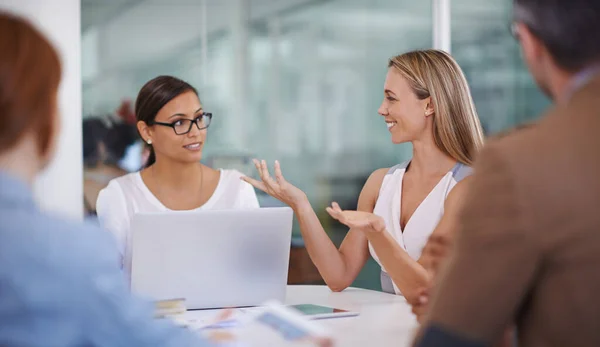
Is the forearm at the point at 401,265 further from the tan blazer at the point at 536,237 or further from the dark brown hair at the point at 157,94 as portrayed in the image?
the tan blazer at the point at 536,237

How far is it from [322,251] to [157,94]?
1111mm

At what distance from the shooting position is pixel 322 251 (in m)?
3.33

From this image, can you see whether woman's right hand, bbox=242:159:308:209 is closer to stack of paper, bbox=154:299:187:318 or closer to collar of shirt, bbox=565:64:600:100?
stack of paper, bbox=154:299:187:318

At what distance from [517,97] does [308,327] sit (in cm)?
496

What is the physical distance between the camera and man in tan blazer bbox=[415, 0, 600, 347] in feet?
3.94

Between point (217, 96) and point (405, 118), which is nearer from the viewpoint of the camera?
point (405, 118)

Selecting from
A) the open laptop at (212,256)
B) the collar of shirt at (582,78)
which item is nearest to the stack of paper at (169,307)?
the open laptop at (212,256)

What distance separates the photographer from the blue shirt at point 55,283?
4.28ft

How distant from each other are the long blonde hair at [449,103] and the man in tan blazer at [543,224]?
1.95 metres

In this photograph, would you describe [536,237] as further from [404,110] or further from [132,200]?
[132,200]

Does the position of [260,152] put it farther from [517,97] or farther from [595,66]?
[595,66]

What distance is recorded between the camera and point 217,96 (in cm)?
510

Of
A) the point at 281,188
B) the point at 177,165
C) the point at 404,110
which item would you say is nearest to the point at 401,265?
the point at 281,188

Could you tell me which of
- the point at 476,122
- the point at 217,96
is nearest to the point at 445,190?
the point at 476,122
